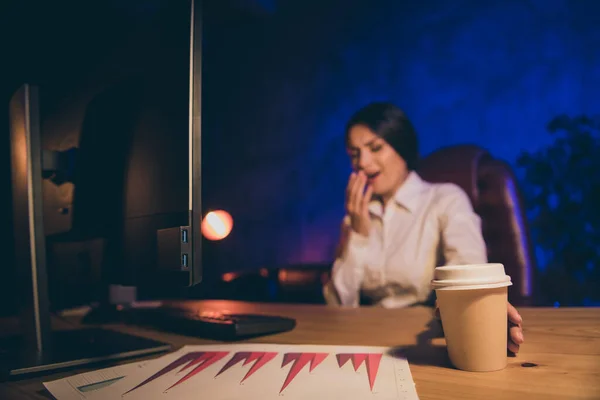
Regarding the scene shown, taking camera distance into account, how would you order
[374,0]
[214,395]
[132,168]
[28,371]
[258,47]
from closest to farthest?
1. [214,395]
2. [28,371]
3. [132,168]
4. [374,0]
5. [258,47]

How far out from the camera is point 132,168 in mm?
713

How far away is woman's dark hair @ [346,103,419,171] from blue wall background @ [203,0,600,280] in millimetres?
69

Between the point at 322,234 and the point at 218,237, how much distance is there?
2.71ft

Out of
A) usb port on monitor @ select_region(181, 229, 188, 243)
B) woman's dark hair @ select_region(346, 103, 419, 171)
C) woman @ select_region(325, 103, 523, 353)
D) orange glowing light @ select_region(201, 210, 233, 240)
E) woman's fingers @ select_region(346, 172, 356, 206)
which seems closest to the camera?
usb port on monitor @ select_region(181, 229, 188, 243)

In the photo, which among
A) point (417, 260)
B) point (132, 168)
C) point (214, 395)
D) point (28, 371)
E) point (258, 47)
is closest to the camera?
point (214, 395)

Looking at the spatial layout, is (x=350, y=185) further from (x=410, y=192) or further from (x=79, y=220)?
(x=79, y=220)

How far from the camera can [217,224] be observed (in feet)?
9.29

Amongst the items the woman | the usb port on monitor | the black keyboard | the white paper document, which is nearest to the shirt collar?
the woman

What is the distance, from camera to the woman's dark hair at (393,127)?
196 centimetres

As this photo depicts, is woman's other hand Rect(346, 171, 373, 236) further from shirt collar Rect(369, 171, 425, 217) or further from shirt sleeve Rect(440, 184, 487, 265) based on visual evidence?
shirt sleeve Rect(440, 184, 487, 265)

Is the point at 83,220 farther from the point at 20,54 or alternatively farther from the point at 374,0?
the point at 374,0

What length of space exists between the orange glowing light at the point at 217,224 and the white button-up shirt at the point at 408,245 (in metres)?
1.08

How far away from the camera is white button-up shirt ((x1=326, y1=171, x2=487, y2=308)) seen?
168 centimetres

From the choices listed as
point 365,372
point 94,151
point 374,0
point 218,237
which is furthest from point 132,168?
point 218,237
